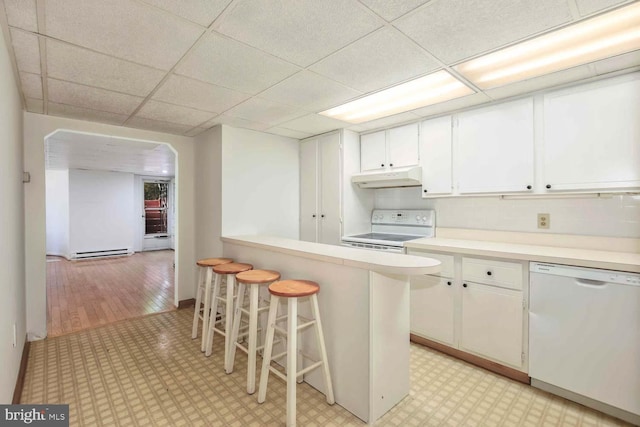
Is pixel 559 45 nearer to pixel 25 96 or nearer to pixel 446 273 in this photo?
pixel 446 273

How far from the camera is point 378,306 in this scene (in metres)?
1.76

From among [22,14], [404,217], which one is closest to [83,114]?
[22,14]

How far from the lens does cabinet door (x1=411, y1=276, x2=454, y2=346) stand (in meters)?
2.50

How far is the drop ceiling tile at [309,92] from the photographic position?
215cm

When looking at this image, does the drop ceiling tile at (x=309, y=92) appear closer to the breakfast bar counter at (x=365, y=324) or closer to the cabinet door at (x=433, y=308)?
the breakfast bar counter at (x=365, y=324)

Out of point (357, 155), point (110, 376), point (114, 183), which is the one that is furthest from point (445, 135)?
point (114, 183)

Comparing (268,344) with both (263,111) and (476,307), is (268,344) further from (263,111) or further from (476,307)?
(263,111)

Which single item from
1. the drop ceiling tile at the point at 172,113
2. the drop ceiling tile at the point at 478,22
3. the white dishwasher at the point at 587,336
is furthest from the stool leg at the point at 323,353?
the drop ceiling tile at the point at 172,113

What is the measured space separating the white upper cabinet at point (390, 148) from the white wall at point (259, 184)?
96cm

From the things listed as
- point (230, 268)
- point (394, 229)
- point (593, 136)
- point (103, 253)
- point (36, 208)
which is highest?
point (593, 136)

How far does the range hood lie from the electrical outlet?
1076mm

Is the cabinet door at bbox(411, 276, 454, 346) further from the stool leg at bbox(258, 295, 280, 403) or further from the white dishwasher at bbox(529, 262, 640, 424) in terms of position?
the stool leg at bbox(258, 295, 280, 403)

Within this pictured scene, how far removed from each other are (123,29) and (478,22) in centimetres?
181

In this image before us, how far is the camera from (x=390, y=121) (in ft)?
10.4
